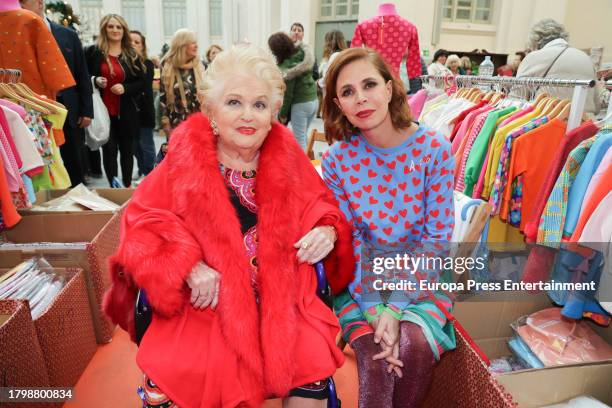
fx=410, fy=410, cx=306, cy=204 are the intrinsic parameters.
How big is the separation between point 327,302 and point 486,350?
1.00 meters

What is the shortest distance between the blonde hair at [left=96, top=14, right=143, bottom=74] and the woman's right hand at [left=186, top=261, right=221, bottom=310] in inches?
131

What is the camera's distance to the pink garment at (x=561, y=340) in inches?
66.9

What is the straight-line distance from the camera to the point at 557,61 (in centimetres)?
283

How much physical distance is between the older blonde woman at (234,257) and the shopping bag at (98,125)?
2.84 m

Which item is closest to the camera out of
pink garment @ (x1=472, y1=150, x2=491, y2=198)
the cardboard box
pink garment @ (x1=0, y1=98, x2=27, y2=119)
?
pink garment @ (x1=0, y1=98, x2=27, y2=119)

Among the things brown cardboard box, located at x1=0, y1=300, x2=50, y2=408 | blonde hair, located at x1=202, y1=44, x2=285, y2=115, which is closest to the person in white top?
blonde hair, located at x1=202, y1=44, x2=285, y2=115

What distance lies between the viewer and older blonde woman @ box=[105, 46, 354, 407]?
3.89 feet

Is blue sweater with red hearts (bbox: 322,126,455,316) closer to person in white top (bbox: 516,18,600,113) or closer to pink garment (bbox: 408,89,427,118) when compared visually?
person in white top (bbox: 516,18,600,113)

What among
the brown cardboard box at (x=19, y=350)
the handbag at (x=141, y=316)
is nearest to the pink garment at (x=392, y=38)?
the handbag at (x=141, y=316)

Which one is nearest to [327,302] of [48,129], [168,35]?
[48,129]

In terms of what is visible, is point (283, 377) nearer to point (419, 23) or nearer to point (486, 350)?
point (486, 350)

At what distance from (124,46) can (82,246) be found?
2671mm

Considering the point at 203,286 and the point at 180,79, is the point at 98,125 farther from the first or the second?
the point at 203,286

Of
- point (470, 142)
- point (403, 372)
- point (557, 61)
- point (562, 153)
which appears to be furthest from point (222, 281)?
point (557, 61)
